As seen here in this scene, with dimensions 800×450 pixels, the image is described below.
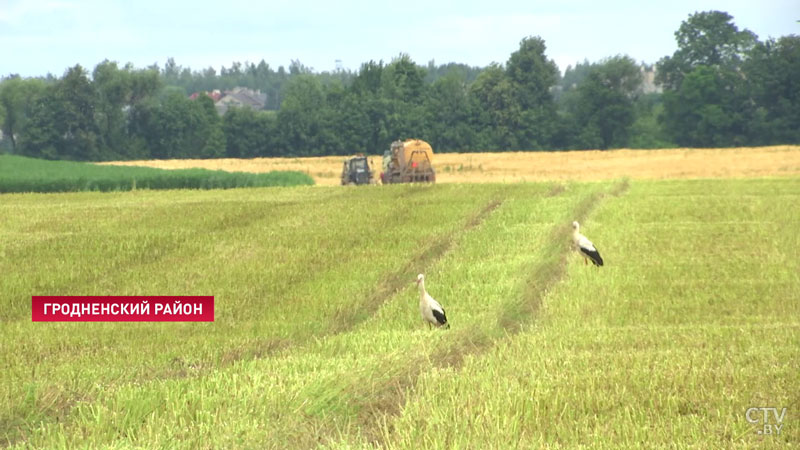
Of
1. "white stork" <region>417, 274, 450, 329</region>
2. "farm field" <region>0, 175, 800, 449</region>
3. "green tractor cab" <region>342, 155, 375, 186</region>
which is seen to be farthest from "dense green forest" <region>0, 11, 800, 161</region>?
"white stork" <region>417, 274, 450, 329</region>

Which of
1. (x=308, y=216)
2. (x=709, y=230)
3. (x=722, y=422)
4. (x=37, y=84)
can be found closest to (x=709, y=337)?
Answer: (x=722, y=422)

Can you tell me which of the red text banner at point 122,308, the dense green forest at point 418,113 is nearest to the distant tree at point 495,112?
the dense green forest at point 418,113

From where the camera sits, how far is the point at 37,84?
407 ft

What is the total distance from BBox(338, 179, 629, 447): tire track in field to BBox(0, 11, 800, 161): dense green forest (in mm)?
90992

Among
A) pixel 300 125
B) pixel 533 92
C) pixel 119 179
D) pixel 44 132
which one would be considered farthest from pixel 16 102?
pixel 119 179

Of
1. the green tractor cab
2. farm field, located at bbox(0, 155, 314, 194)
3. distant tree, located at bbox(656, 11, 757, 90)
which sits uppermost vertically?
distant tree, located at bbox(656, 11, 757, 90)

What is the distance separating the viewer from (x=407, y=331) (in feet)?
49.1

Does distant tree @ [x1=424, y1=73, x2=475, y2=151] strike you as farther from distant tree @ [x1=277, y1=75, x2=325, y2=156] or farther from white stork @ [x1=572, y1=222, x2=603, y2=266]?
white stork @ [x1=572, y1=222, x2=603, y2=266]

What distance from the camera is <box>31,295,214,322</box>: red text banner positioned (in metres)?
17.7

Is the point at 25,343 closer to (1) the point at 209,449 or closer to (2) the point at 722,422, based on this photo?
(1) the point at 209,449

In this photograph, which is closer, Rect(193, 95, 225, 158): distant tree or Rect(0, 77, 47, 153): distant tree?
Rect(193, 95, 225, 158): distant tree

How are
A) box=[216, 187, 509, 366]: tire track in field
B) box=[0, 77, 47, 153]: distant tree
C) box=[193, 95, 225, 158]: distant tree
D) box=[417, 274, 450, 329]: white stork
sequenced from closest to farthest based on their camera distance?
box=[216, 187, 509, 366]: tire track in field < box=[417, 274, 450, 329]: white stork < box=[193, 95, 225, 158]: distant tree < box=[0, 77, 47, 153]: distant tree

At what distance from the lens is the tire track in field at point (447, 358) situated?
9914 mm

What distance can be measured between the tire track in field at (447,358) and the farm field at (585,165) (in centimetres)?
4466
